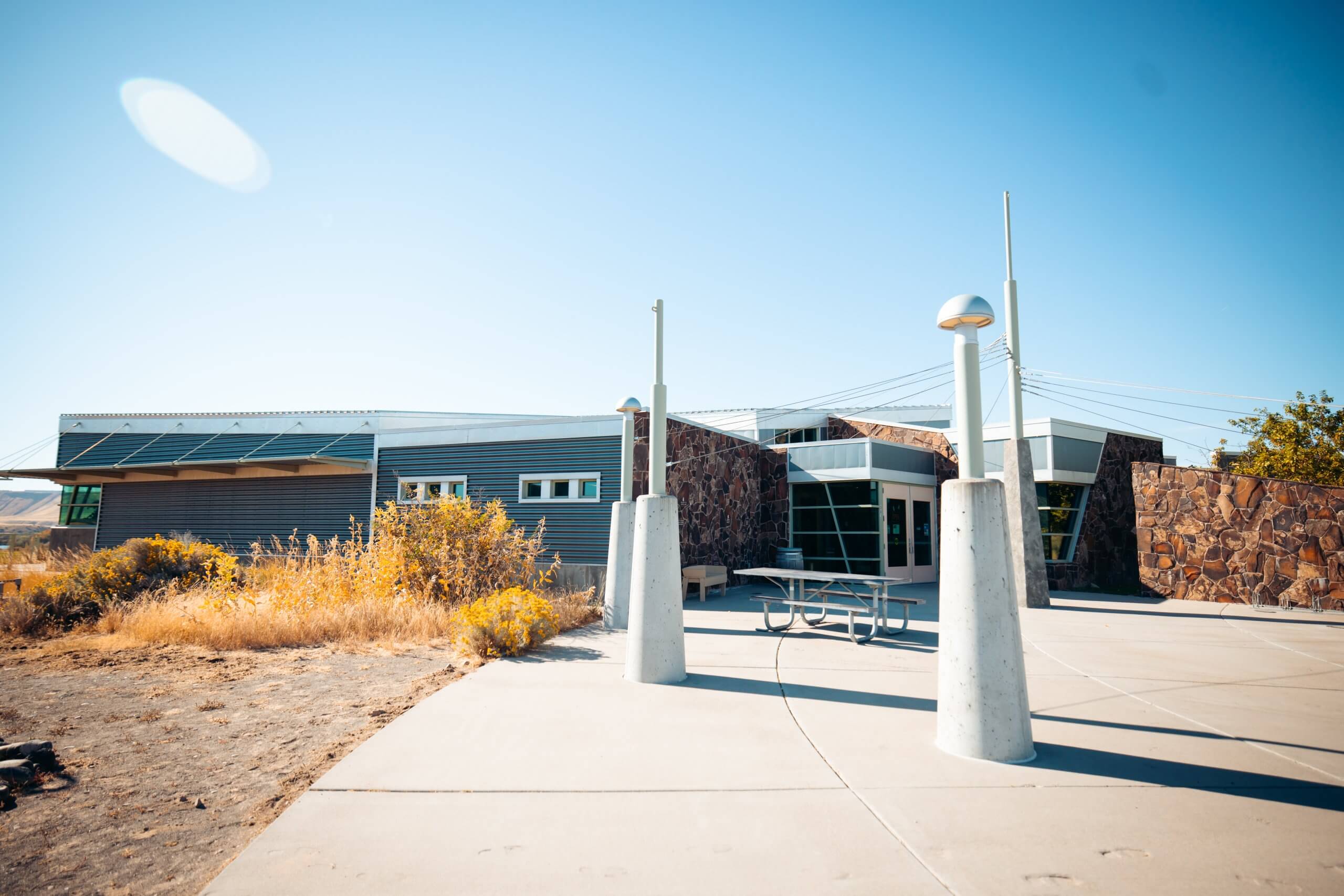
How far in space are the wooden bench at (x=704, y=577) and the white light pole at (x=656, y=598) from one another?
6.68m

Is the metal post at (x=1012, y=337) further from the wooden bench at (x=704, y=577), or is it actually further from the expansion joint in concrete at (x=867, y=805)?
the expansion joint in concrete at (x=867, y=805)

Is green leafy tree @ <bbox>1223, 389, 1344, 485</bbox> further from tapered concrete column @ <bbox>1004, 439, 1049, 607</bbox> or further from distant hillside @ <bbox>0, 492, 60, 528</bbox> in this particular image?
distant hillside @ <bbox>0, 492, 60, 528</bbox>

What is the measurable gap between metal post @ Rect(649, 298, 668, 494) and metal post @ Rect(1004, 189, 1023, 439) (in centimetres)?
906

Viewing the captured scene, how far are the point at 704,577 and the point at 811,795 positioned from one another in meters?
10.0

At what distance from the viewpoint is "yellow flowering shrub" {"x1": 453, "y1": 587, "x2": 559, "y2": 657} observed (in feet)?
25.5

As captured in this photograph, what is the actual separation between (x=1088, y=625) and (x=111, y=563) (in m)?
15.9

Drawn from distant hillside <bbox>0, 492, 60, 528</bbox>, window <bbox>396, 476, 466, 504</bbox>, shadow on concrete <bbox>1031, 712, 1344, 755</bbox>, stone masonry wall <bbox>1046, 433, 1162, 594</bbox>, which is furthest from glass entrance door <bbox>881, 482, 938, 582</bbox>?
distant hillside <bbox>0, 492, 60, 528</bbox>

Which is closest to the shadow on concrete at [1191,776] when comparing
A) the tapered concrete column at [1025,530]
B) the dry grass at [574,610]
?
the dry grass at [574,610]

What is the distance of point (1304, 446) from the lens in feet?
65.8

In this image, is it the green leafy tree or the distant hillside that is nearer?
the green leafy tree

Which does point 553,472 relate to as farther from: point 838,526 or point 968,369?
point 968,369

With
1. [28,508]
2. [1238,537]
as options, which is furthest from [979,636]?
[28,508]

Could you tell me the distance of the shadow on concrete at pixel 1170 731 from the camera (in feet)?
15.6

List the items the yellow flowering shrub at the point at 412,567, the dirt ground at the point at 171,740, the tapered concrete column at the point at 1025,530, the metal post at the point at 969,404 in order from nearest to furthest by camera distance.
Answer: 1. the dirt ground at the point at 171,740
2. the metal post at the point at 969,404
3. the yellow flowering shrub at the point at 412,567
4. the tapered concrete column at the point at 1025,530
